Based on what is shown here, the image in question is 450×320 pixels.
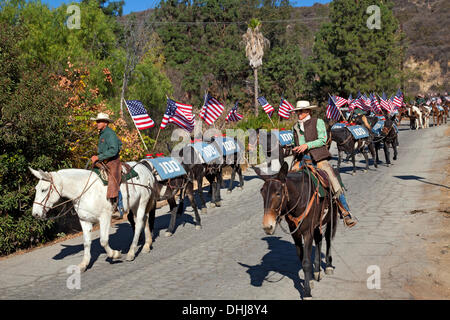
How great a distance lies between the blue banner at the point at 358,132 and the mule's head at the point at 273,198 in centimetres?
1388

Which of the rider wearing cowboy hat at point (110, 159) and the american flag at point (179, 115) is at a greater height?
the american flag at point (179, 115)

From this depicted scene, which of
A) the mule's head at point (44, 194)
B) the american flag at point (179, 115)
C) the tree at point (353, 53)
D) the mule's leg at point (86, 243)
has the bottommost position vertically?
the mule's leg at point (86, 243)

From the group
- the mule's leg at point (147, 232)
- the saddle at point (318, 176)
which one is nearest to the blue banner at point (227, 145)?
the mule's leg at point (147, 232)

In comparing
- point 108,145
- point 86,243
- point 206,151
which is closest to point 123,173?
point 108,145

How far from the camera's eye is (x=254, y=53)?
43094mm

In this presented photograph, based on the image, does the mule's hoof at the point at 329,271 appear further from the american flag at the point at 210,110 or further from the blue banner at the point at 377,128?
the blue banner at the point at 377,128

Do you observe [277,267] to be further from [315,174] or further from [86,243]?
[86,243]

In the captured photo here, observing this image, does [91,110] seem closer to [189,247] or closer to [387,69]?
[189,247]

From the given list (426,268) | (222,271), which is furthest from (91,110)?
(426,268)

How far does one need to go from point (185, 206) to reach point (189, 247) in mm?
4904

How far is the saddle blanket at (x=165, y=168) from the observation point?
10.6 metres

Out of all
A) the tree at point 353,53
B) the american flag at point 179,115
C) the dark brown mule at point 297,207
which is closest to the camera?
the dark brown mule at point 297,207

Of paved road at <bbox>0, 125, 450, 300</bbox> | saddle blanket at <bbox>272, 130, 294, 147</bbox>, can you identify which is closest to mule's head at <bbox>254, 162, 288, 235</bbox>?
paved road at <bbox>0, 125, 450, 300</bbox>

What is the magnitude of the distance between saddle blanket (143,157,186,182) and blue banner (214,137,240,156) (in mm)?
4252
